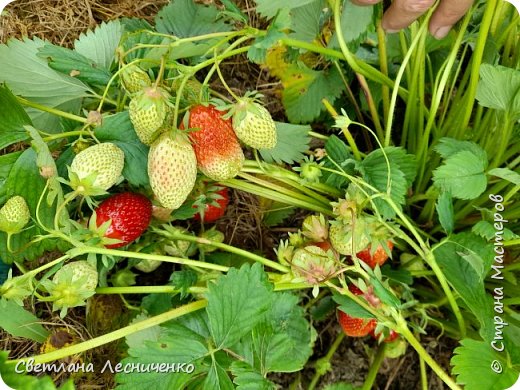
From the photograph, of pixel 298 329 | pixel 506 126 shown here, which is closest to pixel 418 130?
pixel 506 126

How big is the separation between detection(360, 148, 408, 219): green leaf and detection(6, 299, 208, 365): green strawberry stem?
0.94ft

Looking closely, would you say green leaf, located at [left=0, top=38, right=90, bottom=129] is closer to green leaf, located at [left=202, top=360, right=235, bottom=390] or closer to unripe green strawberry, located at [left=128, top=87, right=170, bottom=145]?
unripe green strawberry, located at [left=128, top=87, right=170, bottom=145]

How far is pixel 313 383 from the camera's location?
1010mm

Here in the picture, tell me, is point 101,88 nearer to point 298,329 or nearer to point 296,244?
point 296,244

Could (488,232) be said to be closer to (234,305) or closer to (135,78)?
(234,305)

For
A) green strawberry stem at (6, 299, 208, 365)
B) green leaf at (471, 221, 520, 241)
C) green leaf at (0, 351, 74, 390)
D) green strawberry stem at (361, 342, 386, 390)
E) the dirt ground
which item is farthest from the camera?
the dirt ground

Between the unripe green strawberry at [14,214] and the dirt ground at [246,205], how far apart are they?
1.49 feet

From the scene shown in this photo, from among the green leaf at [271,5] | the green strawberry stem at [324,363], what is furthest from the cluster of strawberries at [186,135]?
the green strawberry stem at [324,363]

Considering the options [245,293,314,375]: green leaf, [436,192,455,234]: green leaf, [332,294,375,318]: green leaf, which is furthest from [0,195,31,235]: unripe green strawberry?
[436,192,455,234]: green leaf

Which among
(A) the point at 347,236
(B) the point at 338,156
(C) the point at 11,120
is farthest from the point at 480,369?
(C) the point at 11,120

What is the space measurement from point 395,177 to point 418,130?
0.56 ft

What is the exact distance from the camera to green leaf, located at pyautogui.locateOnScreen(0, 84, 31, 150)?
0.72 m

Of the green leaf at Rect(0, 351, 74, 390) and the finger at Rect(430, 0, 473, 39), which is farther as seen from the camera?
the finger at Rect(430, 0, 473, 39)

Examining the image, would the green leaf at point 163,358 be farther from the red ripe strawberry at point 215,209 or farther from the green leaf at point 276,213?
the green leaf at point 276,213
